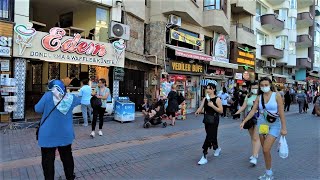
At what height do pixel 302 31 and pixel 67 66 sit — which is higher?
pixel 302 31

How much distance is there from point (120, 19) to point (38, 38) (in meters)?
4.63

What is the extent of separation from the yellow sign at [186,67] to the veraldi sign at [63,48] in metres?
4.60

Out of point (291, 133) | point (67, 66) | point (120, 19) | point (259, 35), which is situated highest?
point (259, 35)

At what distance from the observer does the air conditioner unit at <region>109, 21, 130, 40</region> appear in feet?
43.9

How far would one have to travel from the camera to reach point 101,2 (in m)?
13.3

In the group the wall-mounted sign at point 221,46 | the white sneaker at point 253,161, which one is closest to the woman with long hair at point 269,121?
the white sneaker at point 253,161

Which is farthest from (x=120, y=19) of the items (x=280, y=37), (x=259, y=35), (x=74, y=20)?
(x=280, y=37)

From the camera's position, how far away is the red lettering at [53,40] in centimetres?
1084

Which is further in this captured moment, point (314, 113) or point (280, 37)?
point (280, 37)

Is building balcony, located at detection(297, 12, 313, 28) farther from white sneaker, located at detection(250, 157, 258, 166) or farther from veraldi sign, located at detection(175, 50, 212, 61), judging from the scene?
white sneaker, located at detection(250, 157, 258, 166)

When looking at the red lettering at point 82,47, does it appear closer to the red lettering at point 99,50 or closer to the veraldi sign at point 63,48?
the veraldi sign at point 63,48

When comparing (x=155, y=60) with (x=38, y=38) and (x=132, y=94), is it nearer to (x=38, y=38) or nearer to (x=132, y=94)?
(x=132, y=94)

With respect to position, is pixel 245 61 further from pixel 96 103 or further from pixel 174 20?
pixel 96 103

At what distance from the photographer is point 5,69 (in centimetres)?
1009
